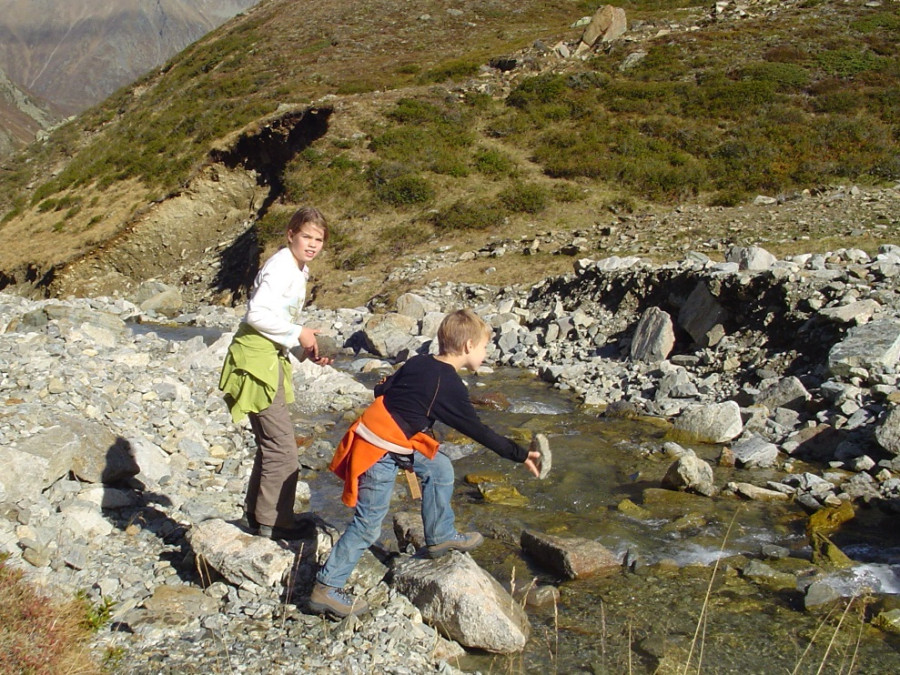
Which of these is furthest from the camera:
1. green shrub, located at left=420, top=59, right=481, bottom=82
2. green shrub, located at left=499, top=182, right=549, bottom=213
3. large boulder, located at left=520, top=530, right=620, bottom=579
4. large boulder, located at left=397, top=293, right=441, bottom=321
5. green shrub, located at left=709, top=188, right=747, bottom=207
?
green shrub, located at left=420, top=59, right=481, bottom=82

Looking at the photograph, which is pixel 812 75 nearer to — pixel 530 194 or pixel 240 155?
pixel 530 194

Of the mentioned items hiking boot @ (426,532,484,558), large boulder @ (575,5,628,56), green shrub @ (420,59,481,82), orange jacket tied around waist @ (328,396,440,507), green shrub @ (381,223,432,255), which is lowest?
green shrub @ (381,223,432,255)

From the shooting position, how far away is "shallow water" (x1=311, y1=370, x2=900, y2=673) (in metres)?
3.94

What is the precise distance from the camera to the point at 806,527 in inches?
227

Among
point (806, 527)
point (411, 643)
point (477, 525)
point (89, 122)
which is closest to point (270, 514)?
point (411, 643)

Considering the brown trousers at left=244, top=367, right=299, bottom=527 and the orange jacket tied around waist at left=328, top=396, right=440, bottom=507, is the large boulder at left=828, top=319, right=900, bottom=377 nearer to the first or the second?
the orange jacket tied around waist at left=328, top=396, right=440, bottom=507

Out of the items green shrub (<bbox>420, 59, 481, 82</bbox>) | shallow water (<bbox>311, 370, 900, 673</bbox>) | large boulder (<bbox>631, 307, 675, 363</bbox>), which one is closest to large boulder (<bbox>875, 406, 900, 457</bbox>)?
shallow water (<bbox>311, 370, 900, 673</bbox>)

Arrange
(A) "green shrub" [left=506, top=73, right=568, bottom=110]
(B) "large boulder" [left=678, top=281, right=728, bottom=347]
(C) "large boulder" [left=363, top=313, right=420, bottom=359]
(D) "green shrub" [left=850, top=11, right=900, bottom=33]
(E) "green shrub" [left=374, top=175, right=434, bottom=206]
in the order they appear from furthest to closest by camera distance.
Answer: (D) "green shrub" [left=850, top=11, right=900, bottom=33]
(A) "green shrub" [left=506, top=73, right=568, bottom=110]
(E) "green shrub" [left=374, top=175, right=434, bottom=206]
(C) "large boulder" [left=363, top=313, right=420, bottom=359]
(B) "large boulder" [left=678, top=281, right=728, bottom=347]

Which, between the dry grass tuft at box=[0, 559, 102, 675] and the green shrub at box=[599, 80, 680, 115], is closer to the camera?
the dry grass tuft at box=[0, 559, 102, 675]

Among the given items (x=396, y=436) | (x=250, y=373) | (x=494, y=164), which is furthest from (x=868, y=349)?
(x=494, y=164)

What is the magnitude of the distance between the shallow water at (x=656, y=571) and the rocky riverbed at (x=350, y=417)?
26cm

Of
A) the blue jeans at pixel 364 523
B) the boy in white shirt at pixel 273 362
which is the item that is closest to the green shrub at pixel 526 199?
the boy in white shirt at pixel 273 362

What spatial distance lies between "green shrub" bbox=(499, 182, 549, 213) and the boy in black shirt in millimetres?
18357

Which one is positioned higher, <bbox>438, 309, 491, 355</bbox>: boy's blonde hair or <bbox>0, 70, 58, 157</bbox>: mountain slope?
<bbox>0, 70, 58, 157</bbox>: mountain slope
